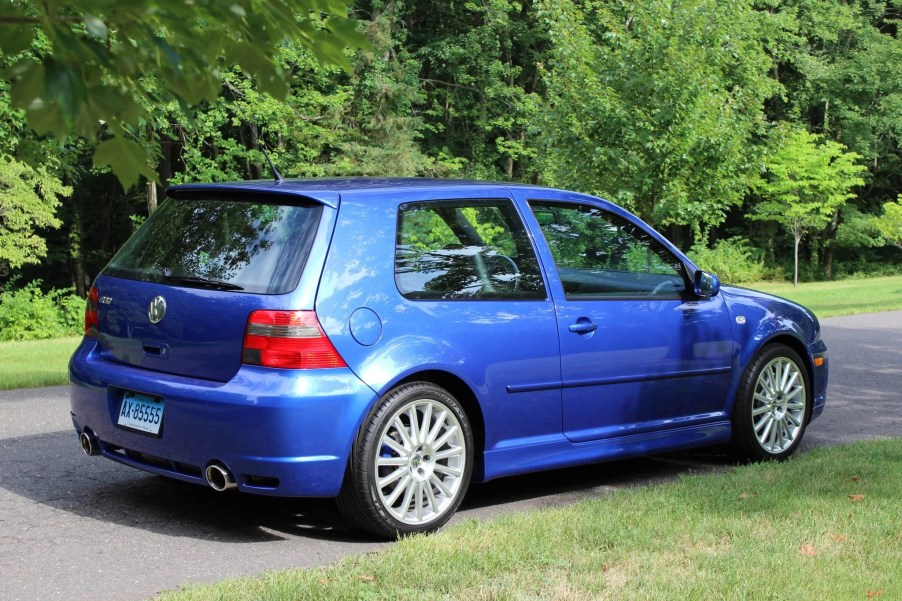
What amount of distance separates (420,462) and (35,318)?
84.1ft

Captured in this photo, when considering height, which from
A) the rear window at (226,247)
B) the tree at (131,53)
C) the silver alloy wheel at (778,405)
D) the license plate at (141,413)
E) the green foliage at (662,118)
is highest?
the green foliage at (662,118)

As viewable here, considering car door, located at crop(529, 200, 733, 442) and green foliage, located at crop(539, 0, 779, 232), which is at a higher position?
green foliage, located at crop(539, 0, 779, 232)

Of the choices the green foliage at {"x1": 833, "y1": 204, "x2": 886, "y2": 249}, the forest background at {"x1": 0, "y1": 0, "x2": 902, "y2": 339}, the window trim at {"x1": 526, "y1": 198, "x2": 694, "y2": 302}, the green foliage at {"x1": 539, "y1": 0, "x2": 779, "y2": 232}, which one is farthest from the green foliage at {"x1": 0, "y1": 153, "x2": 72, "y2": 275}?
the green foliage at {"x1": 833, "y1": 204, "x2": 886, "y2": 249}

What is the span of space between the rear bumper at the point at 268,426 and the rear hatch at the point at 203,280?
150mm

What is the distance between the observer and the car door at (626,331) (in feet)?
19.9

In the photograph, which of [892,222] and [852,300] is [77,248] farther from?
[892,222]

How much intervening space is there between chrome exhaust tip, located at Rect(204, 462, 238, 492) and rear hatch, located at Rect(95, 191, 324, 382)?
0.40 metres

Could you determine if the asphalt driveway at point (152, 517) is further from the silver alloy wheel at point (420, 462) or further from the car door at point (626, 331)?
the car door at point (626, 331)

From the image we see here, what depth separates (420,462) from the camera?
17.5 feet

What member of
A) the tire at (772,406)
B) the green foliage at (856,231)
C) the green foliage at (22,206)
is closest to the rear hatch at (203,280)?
the tire at (772,406)

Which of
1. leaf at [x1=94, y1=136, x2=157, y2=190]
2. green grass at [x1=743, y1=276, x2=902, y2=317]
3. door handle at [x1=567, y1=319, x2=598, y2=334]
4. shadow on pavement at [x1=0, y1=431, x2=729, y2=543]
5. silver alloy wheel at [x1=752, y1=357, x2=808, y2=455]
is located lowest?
green grass at [x1=743, y1=276, x2=902, y2=317]

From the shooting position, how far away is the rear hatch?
5.09 m

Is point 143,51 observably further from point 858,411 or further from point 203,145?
point 203,145

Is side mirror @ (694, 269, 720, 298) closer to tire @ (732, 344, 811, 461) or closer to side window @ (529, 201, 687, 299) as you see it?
side window @ (529, 201, 687, 299)
